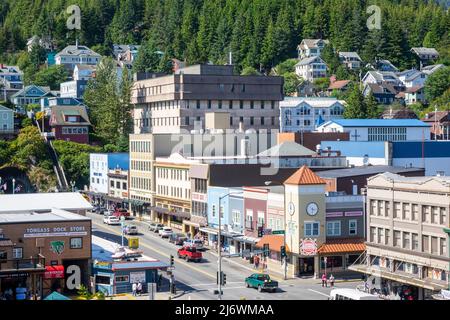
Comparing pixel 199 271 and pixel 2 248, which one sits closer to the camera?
pixel 2 248

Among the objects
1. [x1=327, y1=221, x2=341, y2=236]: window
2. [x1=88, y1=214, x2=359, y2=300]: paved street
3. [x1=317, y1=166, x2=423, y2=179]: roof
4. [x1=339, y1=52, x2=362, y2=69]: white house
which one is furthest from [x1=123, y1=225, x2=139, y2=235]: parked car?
[x1=339, y1=52, x2=362, y2=69]: white house

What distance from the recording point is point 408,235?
5094 cm

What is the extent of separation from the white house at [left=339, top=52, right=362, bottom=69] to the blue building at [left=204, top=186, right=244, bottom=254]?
402 ft

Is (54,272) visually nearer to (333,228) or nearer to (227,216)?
(333,228)

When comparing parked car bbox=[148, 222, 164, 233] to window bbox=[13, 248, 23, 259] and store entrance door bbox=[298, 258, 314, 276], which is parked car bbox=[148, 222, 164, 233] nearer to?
store entrance door bbox=[298, 258, 314, 276]

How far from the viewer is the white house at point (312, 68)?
187625 millimetres

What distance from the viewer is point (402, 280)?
5025 centimetres

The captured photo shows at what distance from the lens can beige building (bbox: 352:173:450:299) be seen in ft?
157

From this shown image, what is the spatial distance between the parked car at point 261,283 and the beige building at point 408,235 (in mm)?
6117

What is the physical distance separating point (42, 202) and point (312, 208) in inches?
859

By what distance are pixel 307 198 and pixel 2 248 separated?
65.7 ft

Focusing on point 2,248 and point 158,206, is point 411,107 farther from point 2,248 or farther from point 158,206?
point 2,248

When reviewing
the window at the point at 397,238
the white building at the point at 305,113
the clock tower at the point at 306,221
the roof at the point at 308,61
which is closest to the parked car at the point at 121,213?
the clock tower at the point at 306,221
